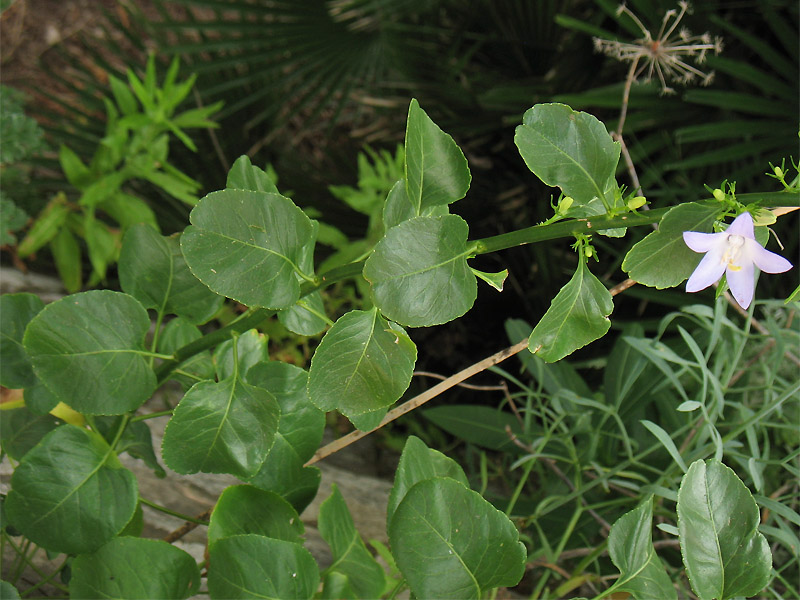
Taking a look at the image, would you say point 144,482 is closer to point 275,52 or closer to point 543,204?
point 543,204

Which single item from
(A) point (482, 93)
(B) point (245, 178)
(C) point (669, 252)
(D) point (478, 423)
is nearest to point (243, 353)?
(B) point (245, 178)

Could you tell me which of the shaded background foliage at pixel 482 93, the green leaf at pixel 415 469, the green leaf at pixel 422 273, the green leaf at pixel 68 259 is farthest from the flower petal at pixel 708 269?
the green leaf at pixel 68 259

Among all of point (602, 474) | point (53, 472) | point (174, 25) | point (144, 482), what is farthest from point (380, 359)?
point (174, 25)

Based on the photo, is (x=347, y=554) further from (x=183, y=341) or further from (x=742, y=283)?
(x=742, y=283)

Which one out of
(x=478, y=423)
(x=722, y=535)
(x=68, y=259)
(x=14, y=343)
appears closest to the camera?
(x=722, y=535)

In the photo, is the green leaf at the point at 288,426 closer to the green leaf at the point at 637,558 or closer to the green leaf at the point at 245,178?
the green leaf at the point at 245,178

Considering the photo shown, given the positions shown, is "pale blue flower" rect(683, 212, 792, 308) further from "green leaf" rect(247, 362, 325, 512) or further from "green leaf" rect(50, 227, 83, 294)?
"green leaf" rect(50, 227, 83, 294)
